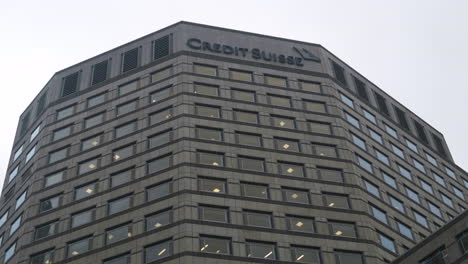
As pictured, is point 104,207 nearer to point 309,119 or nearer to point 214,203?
point 214,203

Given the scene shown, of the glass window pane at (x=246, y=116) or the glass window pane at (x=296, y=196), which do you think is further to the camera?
the glass window pane at (x=246, y=116)

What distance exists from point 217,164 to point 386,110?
29.8 metres

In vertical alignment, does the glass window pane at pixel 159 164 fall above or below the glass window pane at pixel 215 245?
above

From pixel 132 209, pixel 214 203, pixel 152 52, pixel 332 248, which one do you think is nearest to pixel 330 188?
pixel 332 248

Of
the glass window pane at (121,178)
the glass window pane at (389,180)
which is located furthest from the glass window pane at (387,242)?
the glass window pane at (121,178)

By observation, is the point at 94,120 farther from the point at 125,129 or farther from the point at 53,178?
the point at 53,178

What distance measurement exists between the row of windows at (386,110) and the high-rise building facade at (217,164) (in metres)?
0.28

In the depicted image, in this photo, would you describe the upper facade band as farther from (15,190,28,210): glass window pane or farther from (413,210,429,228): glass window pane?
(413,210,429,228): glass window pane

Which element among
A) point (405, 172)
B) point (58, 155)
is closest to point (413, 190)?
point (405, 172)

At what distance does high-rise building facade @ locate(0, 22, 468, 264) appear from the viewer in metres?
60.3

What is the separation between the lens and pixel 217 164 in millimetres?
65000

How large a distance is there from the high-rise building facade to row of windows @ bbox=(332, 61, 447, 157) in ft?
0.90

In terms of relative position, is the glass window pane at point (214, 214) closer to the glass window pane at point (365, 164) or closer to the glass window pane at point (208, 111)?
the glass window pane at point (208, 111)

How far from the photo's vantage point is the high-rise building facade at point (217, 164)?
6028 cm
